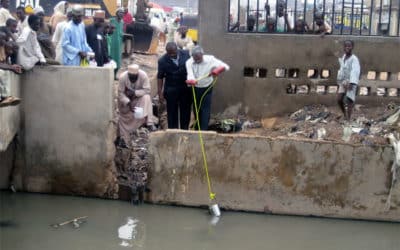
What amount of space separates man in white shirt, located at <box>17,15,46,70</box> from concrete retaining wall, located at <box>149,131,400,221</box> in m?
1.97

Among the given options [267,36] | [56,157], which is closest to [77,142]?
[56,157]

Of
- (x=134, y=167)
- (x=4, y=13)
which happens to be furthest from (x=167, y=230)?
(x=4, y=13)

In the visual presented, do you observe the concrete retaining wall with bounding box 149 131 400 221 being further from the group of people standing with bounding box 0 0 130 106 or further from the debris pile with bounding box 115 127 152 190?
the group of people standing with bounding box 0 0 130 106

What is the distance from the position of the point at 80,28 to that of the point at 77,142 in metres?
2.06

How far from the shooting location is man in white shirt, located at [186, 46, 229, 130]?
8.65 m

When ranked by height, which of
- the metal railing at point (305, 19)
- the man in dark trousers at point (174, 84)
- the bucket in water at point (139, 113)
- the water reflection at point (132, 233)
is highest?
the metal railing at point (305, 19)

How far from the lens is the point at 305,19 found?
998 centimetres

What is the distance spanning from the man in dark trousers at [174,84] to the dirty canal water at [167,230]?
5.48 feet

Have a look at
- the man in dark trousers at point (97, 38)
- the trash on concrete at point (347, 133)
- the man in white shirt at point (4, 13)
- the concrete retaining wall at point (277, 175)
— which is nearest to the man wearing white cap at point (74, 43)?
the man in dark trousers at point (97, 38)

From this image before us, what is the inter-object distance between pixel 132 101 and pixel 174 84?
0.70 m

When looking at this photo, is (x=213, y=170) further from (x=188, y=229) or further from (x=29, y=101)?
(x=29, y=101)

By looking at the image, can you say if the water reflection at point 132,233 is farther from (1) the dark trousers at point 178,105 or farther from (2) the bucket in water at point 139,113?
(1) the dark trousers at point 178,105

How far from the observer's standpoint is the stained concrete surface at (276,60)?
9.66 meters

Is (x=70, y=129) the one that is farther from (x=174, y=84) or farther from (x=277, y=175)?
(x=277, y=175)
